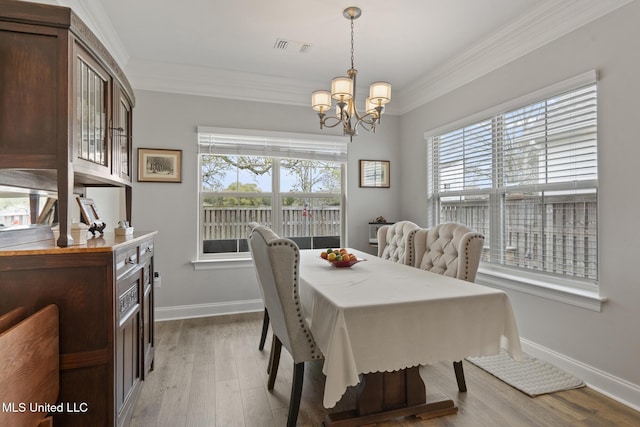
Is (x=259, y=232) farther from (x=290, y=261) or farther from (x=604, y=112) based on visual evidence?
(x=604, y=112)

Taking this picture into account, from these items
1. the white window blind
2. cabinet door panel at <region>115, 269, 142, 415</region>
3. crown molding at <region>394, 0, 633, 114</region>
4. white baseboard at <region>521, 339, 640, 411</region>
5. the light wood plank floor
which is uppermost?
crown molding at <region>394, 0, 633, 114</region>

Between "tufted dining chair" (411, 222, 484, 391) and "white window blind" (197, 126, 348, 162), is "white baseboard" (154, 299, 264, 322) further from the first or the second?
"tufted dining chair" (411, 222, 484, 391)

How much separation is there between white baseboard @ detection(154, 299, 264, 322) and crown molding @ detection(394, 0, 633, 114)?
3.20 metres

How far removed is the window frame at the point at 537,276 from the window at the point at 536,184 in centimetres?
1

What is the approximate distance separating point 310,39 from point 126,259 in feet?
7.98

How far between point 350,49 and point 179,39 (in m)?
1.58

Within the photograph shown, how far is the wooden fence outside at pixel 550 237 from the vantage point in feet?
7.88

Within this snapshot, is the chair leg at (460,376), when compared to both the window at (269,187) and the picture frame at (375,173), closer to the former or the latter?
the window at (269,187)

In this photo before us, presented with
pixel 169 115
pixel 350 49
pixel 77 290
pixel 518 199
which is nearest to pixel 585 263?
pixel 518 199

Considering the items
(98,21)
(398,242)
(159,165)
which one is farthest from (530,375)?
(98,21)

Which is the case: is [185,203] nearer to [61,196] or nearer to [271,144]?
[271,144]

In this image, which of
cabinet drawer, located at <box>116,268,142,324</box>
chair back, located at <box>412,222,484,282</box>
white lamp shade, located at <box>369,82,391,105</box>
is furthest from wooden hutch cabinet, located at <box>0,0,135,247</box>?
chair back, located at <box>412,222,484,282</box>

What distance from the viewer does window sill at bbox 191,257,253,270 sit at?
12.4ft

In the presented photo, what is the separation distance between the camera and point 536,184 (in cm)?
274
